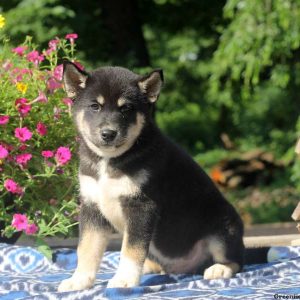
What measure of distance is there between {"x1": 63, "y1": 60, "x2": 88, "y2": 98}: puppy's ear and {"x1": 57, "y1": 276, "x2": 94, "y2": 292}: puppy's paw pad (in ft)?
3.59

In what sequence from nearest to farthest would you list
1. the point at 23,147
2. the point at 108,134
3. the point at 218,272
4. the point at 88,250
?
the point at 108,134, the point at 88,250, the point at 218,272, the point at 23,147

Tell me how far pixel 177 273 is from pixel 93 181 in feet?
3.02

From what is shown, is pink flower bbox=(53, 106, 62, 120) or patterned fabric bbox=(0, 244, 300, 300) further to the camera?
pink flower bbox=(53, 106, 62, 120)

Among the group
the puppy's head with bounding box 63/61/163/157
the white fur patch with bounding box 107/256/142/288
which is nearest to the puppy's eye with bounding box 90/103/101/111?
the puppy's head with bounding box 63/61/163/157

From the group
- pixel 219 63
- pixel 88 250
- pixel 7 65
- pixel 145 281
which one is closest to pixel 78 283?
pixel 88 250

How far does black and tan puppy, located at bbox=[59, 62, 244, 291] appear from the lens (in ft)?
13.4

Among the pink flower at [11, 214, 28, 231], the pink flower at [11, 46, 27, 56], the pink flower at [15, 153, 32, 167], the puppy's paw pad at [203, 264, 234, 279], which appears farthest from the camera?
the pink flower at [11, 46, 27, 56]

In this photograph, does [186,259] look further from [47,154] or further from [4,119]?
[4,119]

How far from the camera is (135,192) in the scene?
4.09 metres

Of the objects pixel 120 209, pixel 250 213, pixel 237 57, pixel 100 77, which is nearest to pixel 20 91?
pixel 100 77

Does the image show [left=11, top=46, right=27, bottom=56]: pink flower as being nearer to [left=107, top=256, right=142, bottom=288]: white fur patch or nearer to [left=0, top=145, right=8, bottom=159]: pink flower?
[left=0, top=145, right=8, bottom=159]: pink flower

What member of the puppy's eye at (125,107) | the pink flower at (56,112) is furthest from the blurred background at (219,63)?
the puppy's eye at (125,107)

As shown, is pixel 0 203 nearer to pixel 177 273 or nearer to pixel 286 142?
pixel 177 273

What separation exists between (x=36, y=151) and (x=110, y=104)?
133cm
